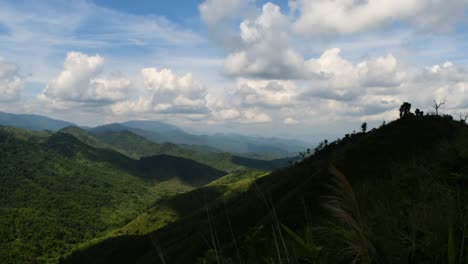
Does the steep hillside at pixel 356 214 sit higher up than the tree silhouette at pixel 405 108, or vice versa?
the tree silhouette at pixel 405 108

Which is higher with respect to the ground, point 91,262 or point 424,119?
point 424,119

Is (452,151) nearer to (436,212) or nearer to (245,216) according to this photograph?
(436,212)

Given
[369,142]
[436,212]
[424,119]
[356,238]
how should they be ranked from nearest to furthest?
[356,238]
[436,212]
[369,142]
[424,119]

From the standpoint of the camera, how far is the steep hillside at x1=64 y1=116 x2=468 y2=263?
3197 mm

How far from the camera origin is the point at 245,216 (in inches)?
3654

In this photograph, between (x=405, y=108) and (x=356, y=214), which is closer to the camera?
(x=356, y=214)

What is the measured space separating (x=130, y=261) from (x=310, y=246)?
5895 inches

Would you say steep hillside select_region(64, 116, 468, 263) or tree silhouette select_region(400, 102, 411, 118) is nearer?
steep hillside select_region(64, 116, 468, 263)

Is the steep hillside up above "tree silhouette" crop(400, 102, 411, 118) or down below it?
below

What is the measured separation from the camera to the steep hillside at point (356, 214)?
320 centimetres

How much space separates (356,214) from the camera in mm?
2777

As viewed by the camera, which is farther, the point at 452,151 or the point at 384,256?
the point at 452,151

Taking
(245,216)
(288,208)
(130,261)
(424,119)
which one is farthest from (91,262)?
(424,119)

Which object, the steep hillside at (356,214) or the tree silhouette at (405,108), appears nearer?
the steep hillside at (356,214)
